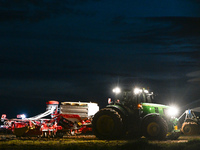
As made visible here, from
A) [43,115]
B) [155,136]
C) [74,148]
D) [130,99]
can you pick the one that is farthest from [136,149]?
[43,115]

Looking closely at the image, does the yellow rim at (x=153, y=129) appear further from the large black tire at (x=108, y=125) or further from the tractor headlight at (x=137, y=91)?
the tractor headlight at (x=137, y=91)

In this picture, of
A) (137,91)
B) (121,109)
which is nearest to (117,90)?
(137,91)

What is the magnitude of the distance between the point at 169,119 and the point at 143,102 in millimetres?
1808

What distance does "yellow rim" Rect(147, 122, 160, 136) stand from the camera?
1817 cm

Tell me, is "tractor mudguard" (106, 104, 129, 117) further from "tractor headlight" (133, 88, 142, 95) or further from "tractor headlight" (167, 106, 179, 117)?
"tractor headlight" (167, 106, 179, 117)

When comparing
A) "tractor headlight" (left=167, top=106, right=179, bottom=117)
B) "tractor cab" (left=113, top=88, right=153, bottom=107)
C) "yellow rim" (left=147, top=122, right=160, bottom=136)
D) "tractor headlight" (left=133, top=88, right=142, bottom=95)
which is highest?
"tractor headlight" (left=133, top=88, right=142, bottom=95)

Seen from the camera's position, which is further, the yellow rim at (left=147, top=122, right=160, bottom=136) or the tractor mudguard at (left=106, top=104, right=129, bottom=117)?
the tractor mudguard at (left=106, top=104, right=129, bottom=117)

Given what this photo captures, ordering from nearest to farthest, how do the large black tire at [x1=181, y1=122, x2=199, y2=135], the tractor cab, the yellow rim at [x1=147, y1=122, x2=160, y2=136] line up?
the yellow rim at [x1=147, y1=122, x2=160, y2=136] → the tractor cab → the large black tire at [x1=181, y1=122, x2=199, y2=135]

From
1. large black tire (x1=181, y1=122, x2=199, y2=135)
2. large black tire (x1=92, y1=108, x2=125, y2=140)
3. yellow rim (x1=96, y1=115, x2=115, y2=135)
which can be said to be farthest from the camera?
large black tire (x1=181, y1=122, x2=199, y2=135)

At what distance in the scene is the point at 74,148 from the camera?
1423 cm

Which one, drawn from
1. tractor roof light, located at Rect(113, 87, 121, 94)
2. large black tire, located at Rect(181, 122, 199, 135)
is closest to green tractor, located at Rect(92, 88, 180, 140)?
tractor roof light, located at Rect(113, 87, 121, 94)

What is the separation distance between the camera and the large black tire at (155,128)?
18.0 metres

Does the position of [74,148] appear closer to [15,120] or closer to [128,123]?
[128,123]

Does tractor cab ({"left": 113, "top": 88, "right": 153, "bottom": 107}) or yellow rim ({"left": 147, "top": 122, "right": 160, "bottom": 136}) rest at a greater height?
tractor cab ({"left": 113, "top": 88, "right": 153, "bottom": 107})
